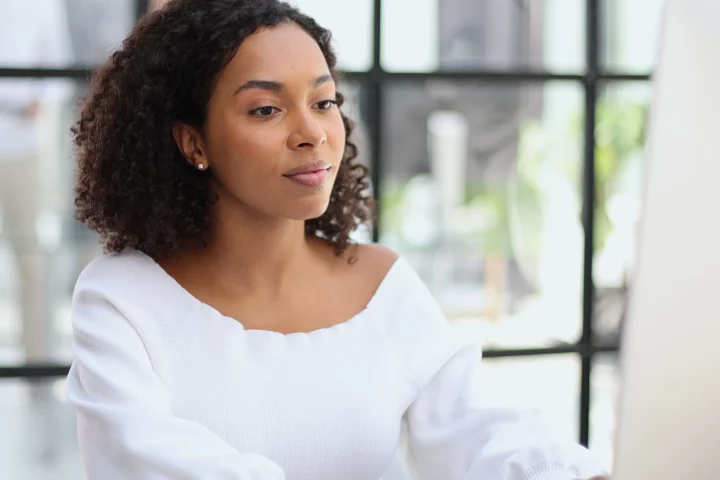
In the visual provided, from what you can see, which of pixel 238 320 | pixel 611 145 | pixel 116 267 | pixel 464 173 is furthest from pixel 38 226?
pixel 611 145

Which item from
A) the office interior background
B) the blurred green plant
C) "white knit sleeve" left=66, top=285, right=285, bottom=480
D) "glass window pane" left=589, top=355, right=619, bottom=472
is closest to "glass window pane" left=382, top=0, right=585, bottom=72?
the office interior background

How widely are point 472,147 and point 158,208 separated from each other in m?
0.97

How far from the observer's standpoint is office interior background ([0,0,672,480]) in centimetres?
183

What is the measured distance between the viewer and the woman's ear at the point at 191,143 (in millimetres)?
1404

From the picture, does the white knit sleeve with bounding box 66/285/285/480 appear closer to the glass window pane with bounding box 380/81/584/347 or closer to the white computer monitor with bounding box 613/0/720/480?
the white computer monitor with bounding box 613/0/720/480

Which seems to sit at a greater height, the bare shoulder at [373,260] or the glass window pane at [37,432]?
the bare shoulder at [373,260]

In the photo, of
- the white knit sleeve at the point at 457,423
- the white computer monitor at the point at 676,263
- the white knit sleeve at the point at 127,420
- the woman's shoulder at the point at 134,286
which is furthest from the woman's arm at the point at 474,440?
the white computer monitor at the point at 676,263

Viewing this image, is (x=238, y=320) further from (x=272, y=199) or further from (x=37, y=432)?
(x=37, y=432)

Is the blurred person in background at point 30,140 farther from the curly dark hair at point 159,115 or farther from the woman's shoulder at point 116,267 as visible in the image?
the woman's shoulder at point 116,267

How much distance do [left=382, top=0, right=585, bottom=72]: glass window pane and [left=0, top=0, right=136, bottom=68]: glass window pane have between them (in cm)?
61

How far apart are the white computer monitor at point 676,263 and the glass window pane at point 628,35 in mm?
1614

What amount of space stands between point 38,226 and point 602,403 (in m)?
1.48

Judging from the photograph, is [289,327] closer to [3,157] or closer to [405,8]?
[3,157]

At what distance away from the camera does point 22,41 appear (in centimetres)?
179
